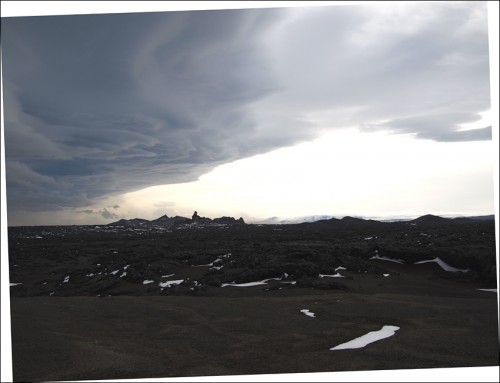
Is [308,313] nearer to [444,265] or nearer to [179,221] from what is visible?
[444,265]

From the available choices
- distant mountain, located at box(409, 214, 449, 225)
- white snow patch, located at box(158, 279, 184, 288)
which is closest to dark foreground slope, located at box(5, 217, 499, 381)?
distant mountain, located at box(409, 214, 449, 225)

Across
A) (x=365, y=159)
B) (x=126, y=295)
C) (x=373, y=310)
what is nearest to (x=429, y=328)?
(x=373, y=310)

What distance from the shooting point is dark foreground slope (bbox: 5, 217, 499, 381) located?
511cm

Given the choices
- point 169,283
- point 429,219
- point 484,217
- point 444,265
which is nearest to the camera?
point 484,217

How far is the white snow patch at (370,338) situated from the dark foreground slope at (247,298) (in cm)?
13

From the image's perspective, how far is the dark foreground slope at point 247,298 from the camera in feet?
16.8

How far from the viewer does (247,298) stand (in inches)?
293

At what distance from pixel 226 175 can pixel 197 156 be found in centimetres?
82

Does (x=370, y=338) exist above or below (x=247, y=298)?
below

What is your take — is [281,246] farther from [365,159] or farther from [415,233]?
A: [415,233]

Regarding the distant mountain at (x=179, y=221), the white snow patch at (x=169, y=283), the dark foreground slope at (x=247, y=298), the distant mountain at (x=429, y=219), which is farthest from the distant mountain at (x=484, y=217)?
the white snow patch at (x=169, y=283)

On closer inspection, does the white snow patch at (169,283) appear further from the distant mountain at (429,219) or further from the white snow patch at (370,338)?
the distant mountain at (429,219)

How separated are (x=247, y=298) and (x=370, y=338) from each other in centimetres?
266

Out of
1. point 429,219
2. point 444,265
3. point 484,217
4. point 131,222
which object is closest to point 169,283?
point 131,222
